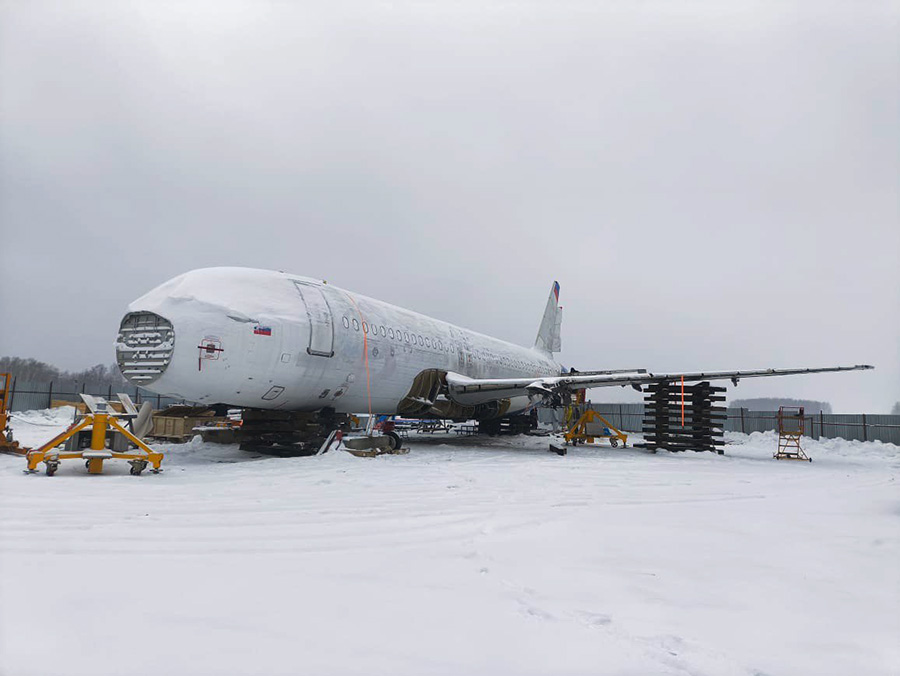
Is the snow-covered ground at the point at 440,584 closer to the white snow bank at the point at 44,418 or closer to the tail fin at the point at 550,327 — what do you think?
the white snow bank at the point at 44,418

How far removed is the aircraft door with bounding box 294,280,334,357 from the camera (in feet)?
33.6

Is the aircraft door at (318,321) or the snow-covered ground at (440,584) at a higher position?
the aircraft door at (318,321)

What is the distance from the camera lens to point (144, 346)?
8516 millimetres

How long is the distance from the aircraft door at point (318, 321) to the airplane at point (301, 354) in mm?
27

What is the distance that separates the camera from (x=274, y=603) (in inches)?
102

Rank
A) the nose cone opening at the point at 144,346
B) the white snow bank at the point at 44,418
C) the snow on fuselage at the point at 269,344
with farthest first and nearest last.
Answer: the white snow bank at the point at 44,418, the snow on fuselage at the point at 269,344, the nose cone opening at the point at 144,346

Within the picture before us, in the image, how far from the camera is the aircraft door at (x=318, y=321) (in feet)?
33.6

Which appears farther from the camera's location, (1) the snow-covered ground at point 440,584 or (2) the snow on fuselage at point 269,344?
(2) the snow on fuselage at point 269,344

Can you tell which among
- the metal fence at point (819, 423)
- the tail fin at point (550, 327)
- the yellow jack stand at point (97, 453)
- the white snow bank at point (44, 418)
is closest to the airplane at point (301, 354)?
the yellow jack stand at point (97, 453)

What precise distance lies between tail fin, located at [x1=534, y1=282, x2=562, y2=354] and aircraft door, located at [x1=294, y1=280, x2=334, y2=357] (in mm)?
16946

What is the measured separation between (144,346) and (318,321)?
305cm

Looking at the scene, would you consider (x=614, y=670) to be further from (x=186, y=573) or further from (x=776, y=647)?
(x=186, y=573)

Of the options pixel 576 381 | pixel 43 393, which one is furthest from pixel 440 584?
pixel 43 393

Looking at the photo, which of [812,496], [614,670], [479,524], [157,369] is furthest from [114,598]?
[812,496]
